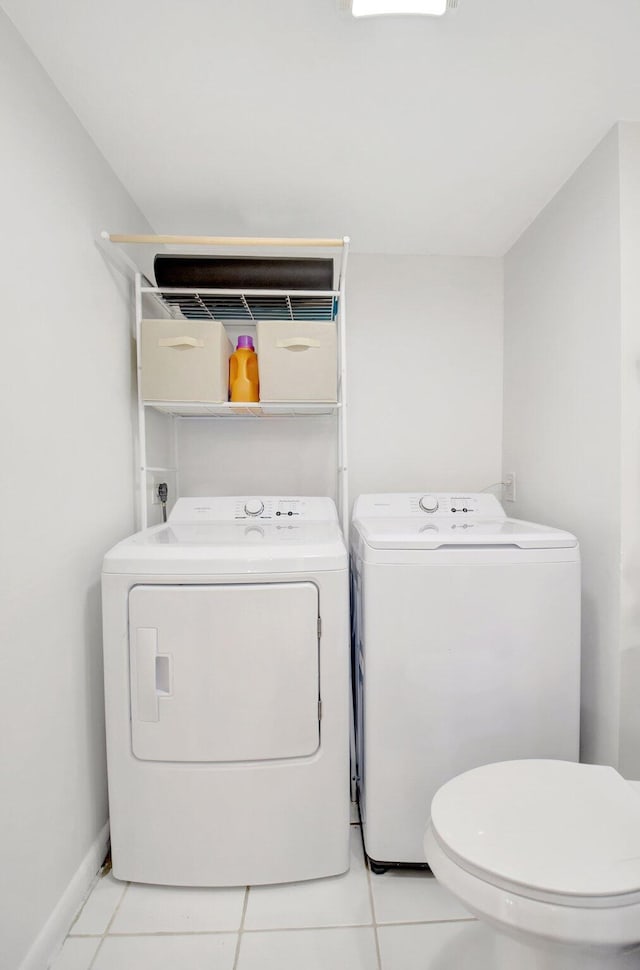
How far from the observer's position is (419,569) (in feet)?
4.48

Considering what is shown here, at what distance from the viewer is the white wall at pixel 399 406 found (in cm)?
223

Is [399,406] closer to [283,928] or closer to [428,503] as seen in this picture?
[428,503]

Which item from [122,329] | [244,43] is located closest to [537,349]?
[244,43]

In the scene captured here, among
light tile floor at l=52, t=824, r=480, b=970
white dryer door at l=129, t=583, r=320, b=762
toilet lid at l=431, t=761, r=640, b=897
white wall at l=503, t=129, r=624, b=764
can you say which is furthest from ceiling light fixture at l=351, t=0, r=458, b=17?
light tile floor at l=52, t=824, r=480, b=970

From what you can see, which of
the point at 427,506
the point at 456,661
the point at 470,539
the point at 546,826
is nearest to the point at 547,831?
the point at 546,826

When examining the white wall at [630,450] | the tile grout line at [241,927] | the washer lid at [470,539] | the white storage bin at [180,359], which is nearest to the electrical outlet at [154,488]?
the white storage bin at [180,359]

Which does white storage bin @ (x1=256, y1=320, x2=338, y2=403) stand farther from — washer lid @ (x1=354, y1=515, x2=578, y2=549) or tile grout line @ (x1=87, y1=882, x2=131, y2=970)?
tile grout line @ (x1=87, y1=882, x2=131, y2=970)

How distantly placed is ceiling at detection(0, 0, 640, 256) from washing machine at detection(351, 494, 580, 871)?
49.6 inches

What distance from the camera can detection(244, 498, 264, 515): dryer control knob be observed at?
1.85 meters

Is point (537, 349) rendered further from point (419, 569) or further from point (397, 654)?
point (397, 654)

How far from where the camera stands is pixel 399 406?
2254 mm

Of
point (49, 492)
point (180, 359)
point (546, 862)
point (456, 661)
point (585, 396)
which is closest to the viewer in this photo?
point (546, 862)

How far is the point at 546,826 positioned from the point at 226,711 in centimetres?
83

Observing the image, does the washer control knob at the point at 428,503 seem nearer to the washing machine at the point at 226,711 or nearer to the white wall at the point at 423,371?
the white wall at the point at 423,371
